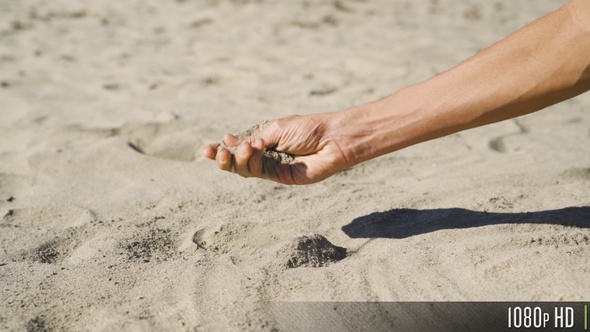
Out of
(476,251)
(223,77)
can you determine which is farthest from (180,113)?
(476,251)

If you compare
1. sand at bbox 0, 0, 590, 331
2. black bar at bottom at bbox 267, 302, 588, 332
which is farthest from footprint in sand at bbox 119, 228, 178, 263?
black bar at bottom at bbox 267, 302, 588, 332

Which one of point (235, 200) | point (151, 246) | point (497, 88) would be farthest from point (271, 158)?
point (497, 88)

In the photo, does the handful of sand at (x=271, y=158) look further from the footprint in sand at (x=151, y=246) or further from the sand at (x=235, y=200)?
the footprint in sand at (x=151, y=246)

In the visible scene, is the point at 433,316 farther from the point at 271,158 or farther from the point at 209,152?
the point at 209,152

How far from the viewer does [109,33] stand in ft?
19.0

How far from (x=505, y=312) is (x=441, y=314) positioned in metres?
0.18

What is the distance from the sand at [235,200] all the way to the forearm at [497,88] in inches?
15.7

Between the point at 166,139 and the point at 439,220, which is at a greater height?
the point at 166,139

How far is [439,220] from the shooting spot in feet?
7.91

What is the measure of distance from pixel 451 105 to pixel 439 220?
54cm

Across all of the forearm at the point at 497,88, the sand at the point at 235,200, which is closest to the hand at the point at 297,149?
the forearm at the point at 497,88

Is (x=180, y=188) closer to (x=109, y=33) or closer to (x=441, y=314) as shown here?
(x=441, y=314)

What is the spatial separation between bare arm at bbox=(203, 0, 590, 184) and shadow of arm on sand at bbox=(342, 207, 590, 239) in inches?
11.0

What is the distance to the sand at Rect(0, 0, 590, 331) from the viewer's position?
188cm
